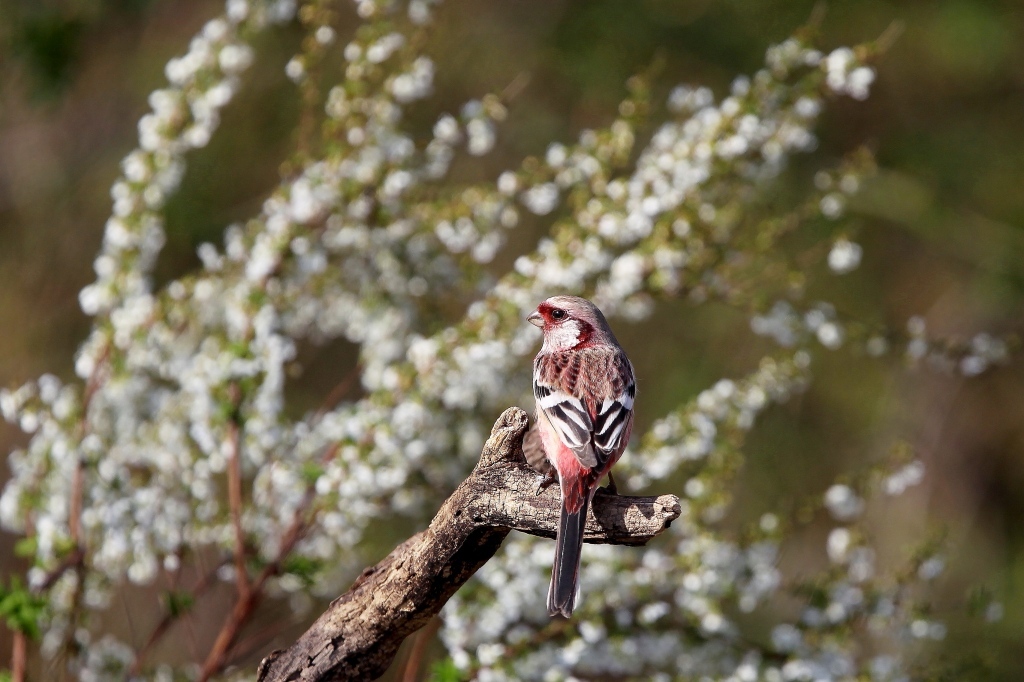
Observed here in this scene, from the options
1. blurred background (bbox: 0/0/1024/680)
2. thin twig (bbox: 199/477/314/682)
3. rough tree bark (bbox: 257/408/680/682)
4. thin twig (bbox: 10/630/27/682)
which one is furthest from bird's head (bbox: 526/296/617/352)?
blurred background (bbox: 0/0/1024/680)

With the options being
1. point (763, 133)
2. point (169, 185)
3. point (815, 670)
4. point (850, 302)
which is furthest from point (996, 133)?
point (169, 185)

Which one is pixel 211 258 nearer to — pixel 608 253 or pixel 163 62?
pixel 608 253

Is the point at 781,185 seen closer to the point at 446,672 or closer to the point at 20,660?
the point at 446,672

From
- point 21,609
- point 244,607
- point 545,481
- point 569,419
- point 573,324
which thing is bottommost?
point 21,609

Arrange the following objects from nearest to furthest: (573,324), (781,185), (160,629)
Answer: (573,324), (160,629), (781,185)

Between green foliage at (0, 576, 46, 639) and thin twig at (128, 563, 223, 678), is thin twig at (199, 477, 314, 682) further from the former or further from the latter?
green foliage at (0, 576, 46, 639)

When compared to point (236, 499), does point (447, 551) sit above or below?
below

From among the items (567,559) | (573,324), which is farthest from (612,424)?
(573,324)
